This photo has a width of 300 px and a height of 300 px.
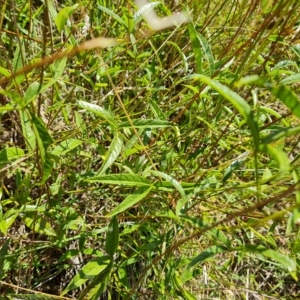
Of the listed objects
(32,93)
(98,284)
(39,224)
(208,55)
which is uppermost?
(208,55)

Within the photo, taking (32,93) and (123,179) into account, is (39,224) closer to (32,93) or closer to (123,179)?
(123,179)

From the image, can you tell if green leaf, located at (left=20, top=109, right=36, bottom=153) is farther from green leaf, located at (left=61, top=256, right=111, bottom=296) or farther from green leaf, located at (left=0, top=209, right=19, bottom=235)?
green leaf, located at (left=61, top=256, right=111, bottom=296)

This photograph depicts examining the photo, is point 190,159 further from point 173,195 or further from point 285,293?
point 285,293

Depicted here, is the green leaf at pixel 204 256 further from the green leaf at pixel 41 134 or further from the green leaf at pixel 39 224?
the green leaf at pixel 39 224

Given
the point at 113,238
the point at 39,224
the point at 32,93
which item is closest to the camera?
the point at 32,93

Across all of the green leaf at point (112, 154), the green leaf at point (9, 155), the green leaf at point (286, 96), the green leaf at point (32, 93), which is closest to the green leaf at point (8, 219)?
the green leaf at point (9, 155)

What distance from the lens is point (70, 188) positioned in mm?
1153

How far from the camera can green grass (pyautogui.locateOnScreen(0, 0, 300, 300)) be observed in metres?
0.82

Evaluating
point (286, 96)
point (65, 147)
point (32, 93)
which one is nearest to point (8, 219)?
point (65, 147)

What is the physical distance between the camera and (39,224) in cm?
99

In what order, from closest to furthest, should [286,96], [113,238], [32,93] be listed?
[286,96]
[32,93]
[113,238]

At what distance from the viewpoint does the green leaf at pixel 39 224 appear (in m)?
0.98

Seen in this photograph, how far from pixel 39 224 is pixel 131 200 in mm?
281

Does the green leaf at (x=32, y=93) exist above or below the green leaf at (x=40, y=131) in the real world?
above
